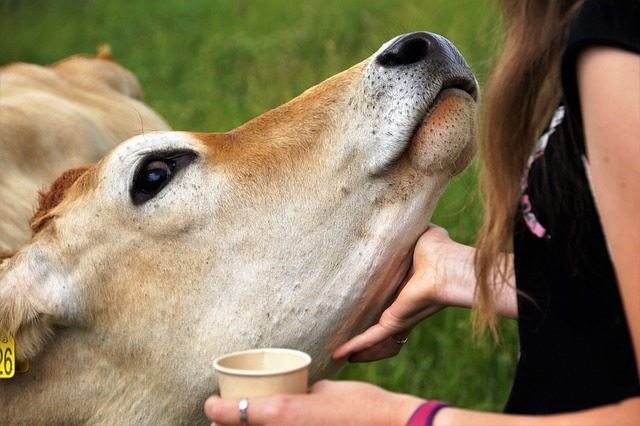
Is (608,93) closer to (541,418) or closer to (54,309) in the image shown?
(541,418)

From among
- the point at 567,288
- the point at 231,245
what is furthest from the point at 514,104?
the point at 231,245

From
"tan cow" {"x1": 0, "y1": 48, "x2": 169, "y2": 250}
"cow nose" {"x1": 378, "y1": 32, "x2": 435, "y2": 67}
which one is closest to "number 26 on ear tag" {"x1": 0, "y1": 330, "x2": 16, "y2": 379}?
"tan cow" {"x1": 0, "y1": 48, "x2": 169, "y2": 250}

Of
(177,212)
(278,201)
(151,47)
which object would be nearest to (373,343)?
(278,201)

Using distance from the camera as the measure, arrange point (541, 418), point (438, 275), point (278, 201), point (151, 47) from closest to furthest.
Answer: point (541, 418), point (438, 275), point (278, 201), point (151, 47)

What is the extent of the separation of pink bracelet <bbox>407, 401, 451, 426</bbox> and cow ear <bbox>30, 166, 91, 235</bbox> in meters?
1.50

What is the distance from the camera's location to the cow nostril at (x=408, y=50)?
103 inches

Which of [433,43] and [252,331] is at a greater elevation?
[433,43]

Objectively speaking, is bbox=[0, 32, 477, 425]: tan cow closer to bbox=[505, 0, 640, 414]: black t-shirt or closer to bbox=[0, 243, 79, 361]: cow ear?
bbox=[0, 243, 79, 361]: cow ear

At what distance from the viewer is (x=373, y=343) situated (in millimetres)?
2605

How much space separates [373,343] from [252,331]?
0.34m

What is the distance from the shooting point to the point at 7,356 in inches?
107

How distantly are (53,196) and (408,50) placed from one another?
1.24 m

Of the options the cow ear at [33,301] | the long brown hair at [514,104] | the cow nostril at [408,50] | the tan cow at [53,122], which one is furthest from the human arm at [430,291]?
the tan cow at [53,122]

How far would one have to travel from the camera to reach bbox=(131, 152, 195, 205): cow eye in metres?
2.77
